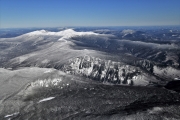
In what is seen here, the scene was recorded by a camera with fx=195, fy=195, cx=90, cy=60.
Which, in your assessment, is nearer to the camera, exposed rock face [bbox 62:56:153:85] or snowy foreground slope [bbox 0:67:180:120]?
snowy foreground slope [bbox 0:67:180:120]

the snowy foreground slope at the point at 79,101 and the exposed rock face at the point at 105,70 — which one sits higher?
the snowy foreground slope at the point at 79,101

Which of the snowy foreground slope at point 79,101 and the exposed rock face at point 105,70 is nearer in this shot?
the snowy foreground slope at point 79,101

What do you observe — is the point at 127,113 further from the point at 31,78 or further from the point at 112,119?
the point at 31,78

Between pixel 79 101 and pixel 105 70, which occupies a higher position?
pixel 79 101

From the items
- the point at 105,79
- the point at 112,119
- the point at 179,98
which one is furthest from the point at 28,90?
the point at 105,79

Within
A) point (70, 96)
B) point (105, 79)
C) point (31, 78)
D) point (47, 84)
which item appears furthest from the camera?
point (105, 79)

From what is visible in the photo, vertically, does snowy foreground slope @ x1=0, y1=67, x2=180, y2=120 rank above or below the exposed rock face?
above

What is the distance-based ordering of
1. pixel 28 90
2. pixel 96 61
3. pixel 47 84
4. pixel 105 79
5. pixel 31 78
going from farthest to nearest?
pixel 96 61 → pixel 105 79 → pixel 31 78 → pixel 47 84 → pixel 28 90

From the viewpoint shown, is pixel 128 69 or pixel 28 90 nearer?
pixel 28 90
